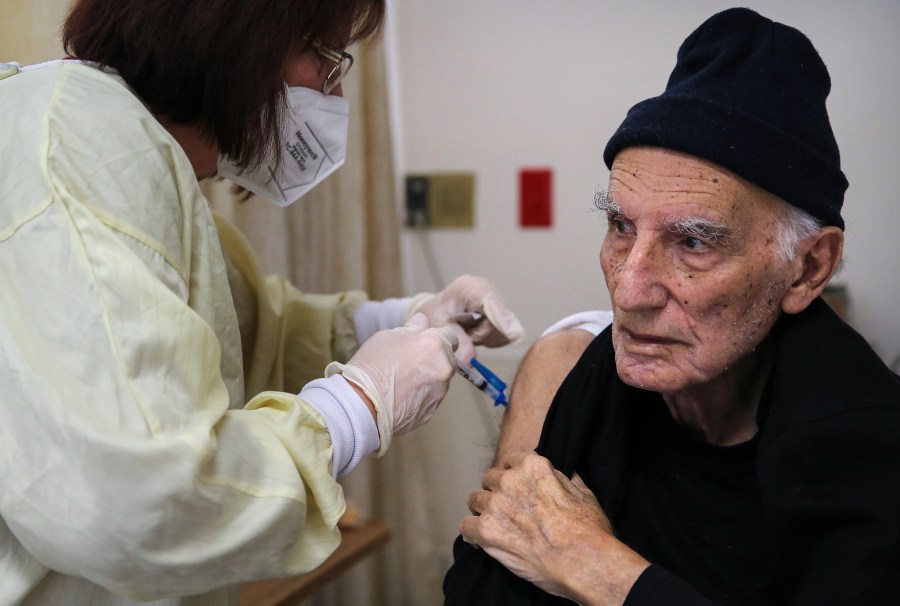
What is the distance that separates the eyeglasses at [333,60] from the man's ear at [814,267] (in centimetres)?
72

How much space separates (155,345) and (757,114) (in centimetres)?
76

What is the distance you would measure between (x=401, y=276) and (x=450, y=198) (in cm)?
27

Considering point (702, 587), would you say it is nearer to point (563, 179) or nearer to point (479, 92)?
point (563, 179)

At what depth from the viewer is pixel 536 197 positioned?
2.26 metres

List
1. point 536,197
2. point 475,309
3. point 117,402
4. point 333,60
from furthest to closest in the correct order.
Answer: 1. point 536,197
2. point 475,309
3. point 333,60
4. point 117,402

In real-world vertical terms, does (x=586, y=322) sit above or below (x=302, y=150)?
below

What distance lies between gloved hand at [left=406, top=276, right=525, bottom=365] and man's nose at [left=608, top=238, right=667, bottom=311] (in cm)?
46

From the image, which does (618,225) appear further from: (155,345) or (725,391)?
(155,345)

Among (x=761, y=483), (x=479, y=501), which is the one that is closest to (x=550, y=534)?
(x=479, y=501)

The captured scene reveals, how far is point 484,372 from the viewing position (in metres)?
1.46

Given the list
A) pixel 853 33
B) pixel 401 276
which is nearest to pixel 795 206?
pixel 853 33

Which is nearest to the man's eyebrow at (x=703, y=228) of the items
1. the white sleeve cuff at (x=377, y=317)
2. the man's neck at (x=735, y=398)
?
the man's neck at (x=735, y=398)

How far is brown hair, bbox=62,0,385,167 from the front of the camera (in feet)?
3.68

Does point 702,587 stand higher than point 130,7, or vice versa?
point 130,7
